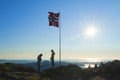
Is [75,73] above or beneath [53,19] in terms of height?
beneath

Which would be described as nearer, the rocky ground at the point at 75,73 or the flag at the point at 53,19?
the rocky ground at the point at 75,73

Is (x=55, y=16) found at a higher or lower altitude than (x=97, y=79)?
higher

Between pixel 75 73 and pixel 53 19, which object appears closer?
pixel 75 73

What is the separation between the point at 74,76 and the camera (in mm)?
36312

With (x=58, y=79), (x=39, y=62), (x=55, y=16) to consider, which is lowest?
(x=58, y=79)

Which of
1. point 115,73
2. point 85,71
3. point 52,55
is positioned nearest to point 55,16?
point 52,55

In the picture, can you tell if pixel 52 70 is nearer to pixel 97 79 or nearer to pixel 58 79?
pixel 58 79

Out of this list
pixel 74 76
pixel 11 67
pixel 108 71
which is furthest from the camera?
pixel 11 67

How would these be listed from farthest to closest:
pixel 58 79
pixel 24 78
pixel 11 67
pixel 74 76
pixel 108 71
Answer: pixel 11 67 < pixel 108 71 < pixel 74 76 < pixel 58 79 < pixel 24 78

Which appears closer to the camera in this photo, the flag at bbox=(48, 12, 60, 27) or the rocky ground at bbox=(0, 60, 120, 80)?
the rocky ground at bbox=(0, 60, 120, 80)

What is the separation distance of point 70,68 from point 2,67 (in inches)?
387

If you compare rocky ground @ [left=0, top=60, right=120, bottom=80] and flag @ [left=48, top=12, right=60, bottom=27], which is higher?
flag @ [left=48, top=12, right=60, bottom=27]

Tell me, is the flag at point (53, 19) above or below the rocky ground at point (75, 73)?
above

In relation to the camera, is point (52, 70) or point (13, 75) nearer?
point (13, 75)
